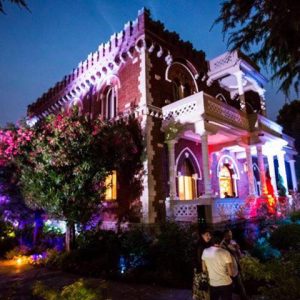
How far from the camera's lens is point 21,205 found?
1309 cm

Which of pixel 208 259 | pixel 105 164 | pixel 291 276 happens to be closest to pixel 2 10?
pixel 208 259

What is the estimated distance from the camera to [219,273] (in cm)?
430

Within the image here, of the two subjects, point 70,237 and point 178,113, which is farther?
point 178,113

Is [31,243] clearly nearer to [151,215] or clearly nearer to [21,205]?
[21,205]

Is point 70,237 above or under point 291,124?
under

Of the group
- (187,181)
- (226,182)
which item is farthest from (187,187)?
(226,182)

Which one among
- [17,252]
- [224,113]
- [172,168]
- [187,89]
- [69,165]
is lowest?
[17,252]

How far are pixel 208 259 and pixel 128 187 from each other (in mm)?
9079

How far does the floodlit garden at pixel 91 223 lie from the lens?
7982mm

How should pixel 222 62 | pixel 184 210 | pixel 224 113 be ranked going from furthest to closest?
pixel 222 62
pixel 224 113
pixel 184 210

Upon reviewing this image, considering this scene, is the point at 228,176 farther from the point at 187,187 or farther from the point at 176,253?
the point at 176,253

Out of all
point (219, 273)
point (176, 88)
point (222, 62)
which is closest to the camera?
point (219, 273)

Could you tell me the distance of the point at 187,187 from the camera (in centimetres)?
1534

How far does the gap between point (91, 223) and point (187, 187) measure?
5.82 m
